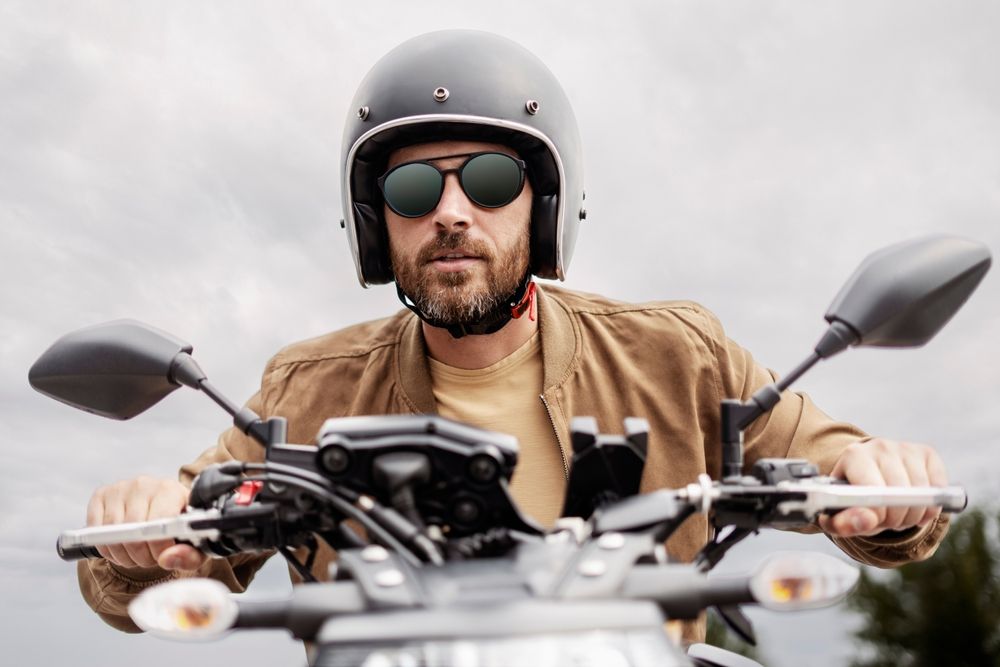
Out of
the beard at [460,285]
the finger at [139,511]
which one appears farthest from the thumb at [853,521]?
the beard at [460,285]

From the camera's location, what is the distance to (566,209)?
365 centimetres

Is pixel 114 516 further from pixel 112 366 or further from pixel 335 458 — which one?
pixel 335 458

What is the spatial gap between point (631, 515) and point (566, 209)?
7.31ft

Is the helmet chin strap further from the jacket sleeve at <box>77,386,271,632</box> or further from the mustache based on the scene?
the jacket sleeve at <box>77,386,271,632</box>

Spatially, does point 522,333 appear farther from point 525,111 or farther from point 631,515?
point 631,515

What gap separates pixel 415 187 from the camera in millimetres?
2938

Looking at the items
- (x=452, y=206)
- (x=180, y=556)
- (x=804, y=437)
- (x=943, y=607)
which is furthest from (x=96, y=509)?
(x=943, y=607)

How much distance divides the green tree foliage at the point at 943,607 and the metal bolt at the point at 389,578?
1478 inches

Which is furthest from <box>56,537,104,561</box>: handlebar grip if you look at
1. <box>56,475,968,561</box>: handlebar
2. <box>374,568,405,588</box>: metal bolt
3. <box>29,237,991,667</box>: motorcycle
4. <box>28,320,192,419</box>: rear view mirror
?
<box>374,568,405,588</box>: metal bolt

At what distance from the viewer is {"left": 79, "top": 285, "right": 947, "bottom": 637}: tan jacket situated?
3316 millimetres

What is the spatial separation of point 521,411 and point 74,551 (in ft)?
5.66

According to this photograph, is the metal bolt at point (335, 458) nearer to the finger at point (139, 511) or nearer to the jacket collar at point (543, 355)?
the finger at point (139, 511)

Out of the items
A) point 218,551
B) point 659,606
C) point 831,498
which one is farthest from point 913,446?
point 218,551

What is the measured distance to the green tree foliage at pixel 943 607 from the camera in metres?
35.4
